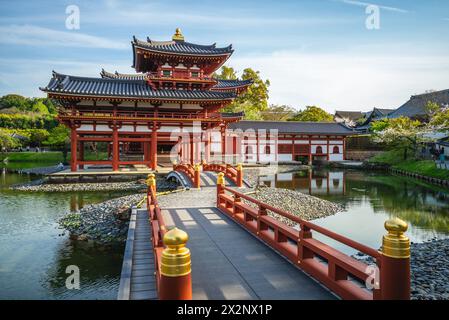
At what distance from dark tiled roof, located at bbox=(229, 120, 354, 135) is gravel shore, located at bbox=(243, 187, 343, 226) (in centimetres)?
2718

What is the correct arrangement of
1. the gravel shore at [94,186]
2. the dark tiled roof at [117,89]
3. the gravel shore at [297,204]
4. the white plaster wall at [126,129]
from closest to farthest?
the gravel shore at [297,204] < the gravel shore at [94,186] < the dark tiled roof at [117,89] < the white plaster wall at [126,129]

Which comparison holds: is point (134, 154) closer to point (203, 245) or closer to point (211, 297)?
point (203, 245)

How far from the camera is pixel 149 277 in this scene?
725cm

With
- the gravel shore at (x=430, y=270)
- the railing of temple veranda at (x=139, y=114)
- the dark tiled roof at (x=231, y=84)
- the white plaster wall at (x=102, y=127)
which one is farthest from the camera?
the dark tiled roof at (x=231, y=84)

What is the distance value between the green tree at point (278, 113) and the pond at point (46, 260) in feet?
204

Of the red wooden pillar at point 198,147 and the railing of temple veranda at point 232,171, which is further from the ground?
the red wooden pillar at point 198,147

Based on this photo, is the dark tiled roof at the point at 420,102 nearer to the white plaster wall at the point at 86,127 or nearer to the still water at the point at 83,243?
the still water at the point at 83,243

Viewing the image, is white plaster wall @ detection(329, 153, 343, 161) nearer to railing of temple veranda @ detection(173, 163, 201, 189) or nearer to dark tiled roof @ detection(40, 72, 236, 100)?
dark tiled roof @ detection(40, 72, 236, 100)

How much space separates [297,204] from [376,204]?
6433 millimetres

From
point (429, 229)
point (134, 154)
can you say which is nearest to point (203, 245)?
point (429, 229)

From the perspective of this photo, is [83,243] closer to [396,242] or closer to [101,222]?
[101,222]

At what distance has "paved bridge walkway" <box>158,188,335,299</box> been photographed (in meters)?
6.08

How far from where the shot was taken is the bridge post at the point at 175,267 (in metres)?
→ 4.28

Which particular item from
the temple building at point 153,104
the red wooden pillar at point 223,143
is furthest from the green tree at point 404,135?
the red wooden pillar at point 223,143
